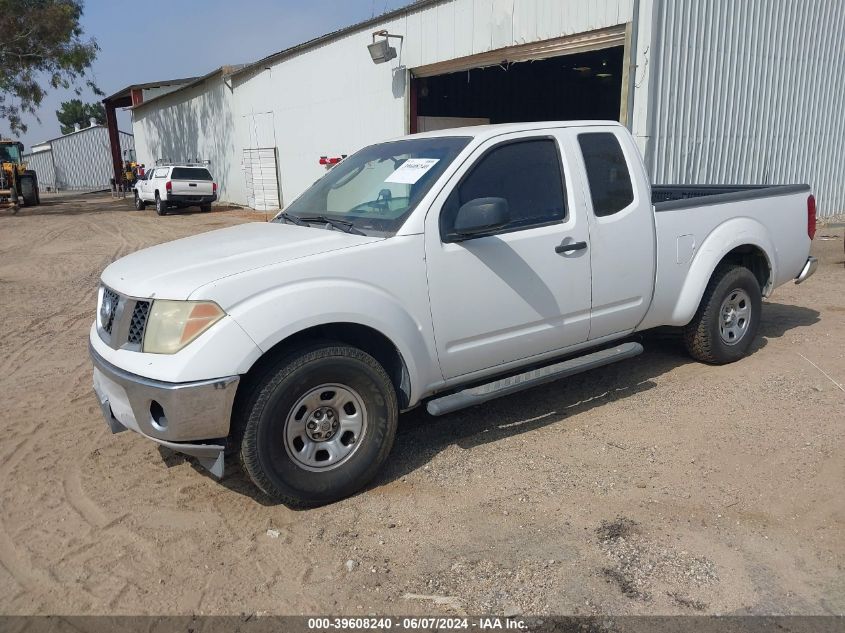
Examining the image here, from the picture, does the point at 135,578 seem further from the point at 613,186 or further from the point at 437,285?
the point at 613,186

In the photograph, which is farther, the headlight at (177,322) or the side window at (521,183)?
the side window at (521,183)

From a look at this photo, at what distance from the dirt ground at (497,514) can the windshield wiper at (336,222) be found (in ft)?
4.64

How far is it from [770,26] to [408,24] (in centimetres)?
707

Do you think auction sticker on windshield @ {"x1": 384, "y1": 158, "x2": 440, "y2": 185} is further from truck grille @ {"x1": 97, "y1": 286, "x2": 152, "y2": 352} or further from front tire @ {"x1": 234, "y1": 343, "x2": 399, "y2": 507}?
truck grille @ {"x1": 97, "y1": 286, "x2": 152, "y2": 352}

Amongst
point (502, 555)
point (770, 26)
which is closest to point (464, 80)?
point (770, 26)

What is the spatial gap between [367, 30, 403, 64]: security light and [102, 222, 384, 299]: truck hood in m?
11.9

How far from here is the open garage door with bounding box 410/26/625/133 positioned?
15.0 metres

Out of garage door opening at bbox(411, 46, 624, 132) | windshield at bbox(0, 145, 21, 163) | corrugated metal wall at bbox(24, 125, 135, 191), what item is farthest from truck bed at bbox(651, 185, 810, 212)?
corrugated metal wall at bbox(24, 125, 135, 191)

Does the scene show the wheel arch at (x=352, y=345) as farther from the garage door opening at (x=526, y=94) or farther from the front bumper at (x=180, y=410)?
the garage door opening at (x=526, y=94)

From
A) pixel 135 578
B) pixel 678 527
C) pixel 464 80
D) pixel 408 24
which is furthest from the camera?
pixel 464 80

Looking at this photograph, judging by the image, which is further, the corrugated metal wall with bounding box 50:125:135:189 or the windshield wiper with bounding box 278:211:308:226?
the corrugated metal wall with bounding box 50:125:135:189

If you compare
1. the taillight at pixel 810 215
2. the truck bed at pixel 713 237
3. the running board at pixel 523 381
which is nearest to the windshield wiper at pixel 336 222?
the running board at pixel 523 381

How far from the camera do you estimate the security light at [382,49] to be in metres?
14.7

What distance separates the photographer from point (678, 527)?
327 cm
